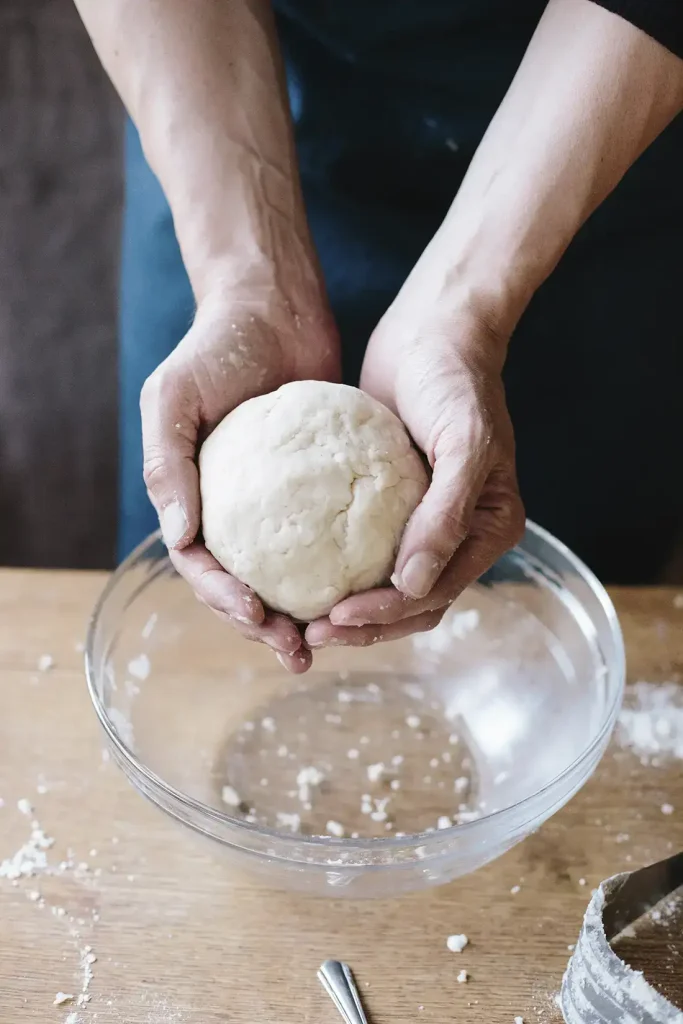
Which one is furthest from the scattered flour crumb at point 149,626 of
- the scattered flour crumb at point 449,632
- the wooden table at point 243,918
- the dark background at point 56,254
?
the dark background at point 56,254

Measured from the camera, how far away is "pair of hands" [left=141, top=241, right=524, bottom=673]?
83cm

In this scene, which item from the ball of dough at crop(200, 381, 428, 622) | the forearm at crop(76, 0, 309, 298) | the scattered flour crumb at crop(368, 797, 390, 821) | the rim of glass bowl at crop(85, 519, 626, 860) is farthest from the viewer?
the forearm at crop(76, 0, 309, 298)

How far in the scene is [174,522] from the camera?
0.88 meters

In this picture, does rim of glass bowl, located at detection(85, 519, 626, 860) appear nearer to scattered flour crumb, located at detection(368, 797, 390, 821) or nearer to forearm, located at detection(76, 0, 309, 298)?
scattered flour crumb, located at detection(368, 797, 390, 821)

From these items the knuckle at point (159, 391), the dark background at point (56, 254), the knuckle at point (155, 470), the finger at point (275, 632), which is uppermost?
the knuckle at point (159, 391)

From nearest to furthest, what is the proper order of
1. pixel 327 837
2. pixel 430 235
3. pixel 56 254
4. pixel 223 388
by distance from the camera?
pixel 327 837, pixel 223 388, pixel 430 235, pixel 56 254

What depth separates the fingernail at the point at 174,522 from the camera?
0.88 metres

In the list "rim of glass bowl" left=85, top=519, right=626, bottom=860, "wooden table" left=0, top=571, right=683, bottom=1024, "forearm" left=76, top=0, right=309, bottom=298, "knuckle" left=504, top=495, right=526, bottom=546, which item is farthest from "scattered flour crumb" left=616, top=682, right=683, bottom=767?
"forearm" left=76, top=0, right=309, bottom=298

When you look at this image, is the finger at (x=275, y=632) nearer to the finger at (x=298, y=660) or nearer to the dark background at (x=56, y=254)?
the finger at (x=298, y=660)

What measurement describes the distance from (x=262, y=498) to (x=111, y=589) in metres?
0.26

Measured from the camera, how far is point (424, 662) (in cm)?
115

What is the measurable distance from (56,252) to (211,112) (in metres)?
1.90

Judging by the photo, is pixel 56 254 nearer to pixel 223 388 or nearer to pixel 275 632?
pixel 223 388

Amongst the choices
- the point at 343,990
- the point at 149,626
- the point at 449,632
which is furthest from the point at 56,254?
the point at 343,990
